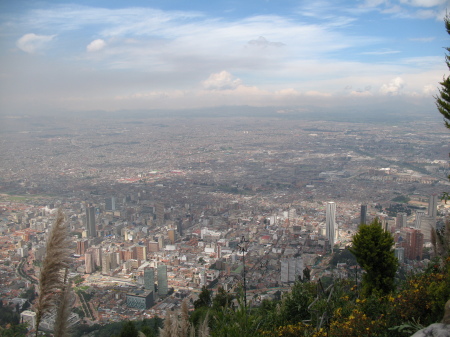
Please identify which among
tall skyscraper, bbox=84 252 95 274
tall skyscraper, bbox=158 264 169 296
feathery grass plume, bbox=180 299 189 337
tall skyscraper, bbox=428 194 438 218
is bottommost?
tall skyscraper, bbox=158 264 169 296

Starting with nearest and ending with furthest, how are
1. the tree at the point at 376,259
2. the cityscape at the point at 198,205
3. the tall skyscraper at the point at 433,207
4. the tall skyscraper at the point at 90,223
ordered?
the tree at the point at 376,259 → the cityscape at the point at 198,205 → the tall skyscraper at the point at 90,223 → the tall skyscraper at the point at 433,207

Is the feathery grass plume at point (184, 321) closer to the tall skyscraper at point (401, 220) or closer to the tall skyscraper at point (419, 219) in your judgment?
the tall skyscraper at point (419, 219)

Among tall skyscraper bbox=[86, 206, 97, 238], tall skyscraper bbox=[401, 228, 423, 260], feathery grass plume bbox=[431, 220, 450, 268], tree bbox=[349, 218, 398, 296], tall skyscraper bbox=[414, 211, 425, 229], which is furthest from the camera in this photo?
tall skyscraper bbox=[86, 206, 97, 238]

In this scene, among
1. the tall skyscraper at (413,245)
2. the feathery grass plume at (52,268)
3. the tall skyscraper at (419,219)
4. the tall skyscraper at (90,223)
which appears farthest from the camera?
the tall skyscraper at (90,223)

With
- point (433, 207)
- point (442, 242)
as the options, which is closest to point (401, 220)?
point (433, 207)

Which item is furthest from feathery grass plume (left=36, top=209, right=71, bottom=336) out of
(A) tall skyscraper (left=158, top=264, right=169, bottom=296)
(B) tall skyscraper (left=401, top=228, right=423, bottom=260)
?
(B) tall skyscraper (left=401, top=228, right=423, bottom=260)

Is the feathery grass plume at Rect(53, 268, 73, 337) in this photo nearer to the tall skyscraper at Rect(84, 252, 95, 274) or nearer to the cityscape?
the cityscape

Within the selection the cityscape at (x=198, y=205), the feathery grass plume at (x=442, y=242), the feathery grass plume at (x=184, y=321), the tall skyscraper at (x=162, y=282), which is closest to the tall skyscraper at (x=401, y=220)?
the cityscape at (x=198, y=205)

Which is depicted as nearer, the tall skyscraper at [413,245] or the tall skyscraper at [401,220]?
the tall skyscraper at [413,245]
